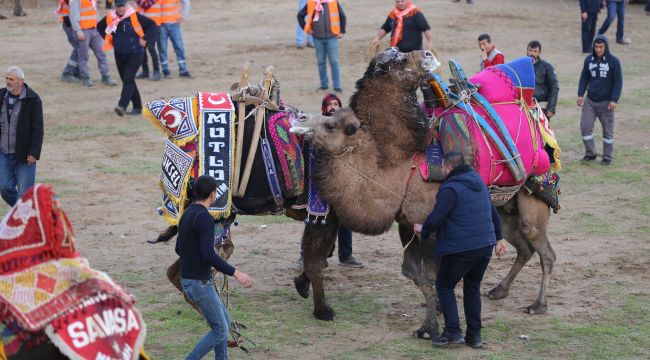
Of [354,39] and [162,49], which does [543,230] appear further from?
[354,39]

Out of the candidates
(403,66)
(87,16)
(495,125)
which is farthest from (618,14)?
(403,66)

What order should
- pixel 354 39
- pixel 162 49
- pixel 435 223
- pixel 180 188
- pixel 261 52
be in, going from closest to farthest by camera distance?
pixel 435 223, pixel 180 188, pixel 162 49, pixel 261 52, pixel 354 39

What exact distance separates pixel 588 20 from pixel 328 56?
24.4ft

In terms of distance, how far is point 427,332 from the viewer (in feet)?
27.1

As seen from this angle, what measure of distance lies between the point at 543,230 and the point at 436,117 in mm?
1588

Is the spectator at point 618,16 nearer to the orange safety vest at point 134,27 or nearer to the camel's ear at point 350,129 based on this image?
the orange safety vest at point 134,27

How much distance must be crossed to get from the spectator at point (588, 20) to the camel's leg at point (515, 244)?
13.7 m

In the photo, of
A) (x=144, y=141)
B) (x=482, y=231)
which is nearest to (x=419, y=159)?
(x=482, y=231)

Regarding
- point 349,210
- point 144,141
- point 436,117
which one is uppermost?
point 436,117

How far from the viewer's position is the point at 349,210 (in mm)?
8297

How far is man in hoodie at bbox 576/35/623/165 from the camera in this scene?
46.3 feet

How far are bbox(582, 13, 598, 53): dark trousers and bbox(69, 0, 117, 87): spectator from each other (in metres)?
10.7

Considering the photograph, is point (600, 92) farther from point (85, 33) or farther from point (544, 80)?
point (85, 33)

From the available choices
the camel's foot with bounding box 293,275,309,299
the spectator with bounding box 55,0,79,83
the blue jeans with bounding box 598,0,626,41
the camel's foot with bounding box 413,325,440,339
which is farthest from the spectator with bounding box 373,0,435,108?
the camel's foot with bounding box 413,325,440,339
